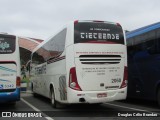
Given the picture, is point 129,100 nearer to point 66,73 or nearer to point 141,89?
point 141,89

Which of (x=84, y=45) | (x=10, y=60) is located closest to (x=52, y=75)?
(x=10, y=60)

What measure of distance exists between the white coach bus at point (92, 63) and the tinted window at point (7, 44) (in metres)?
2.33

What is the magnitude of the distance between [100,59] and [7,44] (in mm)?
4182

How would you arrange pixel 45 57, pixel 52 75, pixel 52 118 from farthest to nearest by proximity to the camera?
pixel 45 57
pixel 52 75
pixel 52 118

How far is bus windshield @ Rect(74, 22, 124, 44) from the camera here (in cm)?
1175

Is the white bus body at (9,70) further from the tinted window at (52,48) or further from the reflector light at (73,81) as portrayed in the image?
the reflector light at (73,81)

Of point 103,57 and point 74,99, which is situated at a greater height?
point 103,57

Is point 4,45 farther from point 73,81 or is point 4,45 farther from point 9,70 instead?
point 73,81

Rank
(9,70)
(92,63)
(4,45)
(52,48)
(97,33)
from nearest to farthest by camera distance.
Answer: (92,63) < (97,33) < (9,70) < (4,45) < (52,48)

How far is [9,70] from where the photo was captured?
1345 centimetres

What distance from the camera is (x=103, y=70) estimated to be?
11789 millimetres

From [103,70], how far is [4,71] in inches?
163

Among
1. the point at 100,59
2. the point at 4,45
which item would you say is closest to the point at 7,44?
the point at 4,45

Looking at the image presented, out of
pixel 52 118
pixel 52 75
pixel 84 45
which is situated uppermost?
pixel 84 45
